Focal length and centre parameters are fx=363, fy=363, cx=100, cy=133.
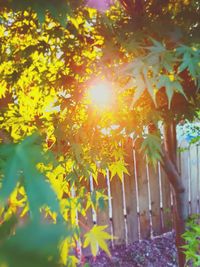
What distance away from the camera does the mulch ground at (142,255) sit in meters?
3.78

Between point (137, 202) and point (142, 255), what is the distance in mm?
635

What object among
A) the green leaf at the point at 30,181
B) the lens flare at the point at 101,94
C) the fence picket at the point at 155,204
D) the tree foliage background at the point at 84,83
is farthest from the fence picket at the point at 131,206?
the green leaf at the point at 30,181

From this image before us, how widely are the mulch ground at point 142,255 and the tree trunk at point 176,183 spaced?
75 cm

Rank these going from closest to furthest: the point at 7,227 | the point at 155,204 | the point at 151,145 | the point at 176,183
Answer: the point at 7,227, the point at 151,145, the point at 176,183, the point at 155,204

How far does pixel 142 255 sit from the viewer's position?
3.92 metres

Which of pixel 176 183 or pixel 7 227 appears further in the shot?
pixel 176 183

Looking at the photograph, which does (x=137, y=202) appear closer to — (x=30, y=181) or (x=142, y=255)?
(x=142, y=255)

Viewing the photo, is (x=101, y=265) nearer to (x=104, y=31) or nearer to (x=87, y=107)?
(x=87, y=107)

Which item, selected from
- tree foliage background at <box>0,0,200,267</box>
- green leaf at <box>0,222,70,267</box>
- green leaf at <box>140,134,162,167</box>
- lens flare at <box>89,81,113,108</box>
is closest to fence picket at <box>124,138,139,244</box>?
tree foliage background at <box>0,0,200,267</box>

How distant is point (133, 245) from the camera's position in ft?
13.8

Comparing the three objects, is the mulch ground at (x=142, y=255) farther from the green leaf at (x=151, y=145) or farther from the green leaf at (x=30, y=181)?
the green leaf at (x=30, y=181)

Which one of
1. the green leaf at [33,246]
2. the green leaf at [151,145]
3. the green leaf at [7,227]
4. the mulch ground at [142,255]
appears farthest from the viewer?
the mulch ground at [142,255]

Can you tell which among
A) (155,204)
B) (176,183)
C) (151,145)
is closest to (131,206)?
(155,204)

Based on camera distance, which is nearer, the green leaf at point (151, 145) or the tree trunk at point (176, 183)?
the green leaf at point (151, 145)
